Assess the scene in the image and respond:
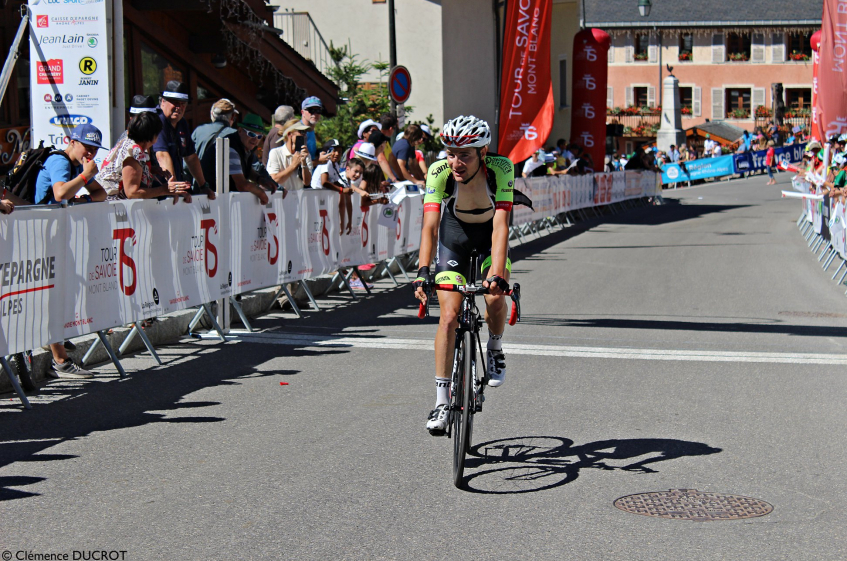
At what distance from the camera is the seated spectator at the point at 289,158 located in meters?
12.9

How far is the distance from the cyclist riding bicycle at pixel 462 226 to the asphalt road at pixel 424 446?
1.95ft

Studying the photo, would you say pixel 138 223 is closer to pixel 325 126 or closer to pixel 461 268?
pixel 461 268

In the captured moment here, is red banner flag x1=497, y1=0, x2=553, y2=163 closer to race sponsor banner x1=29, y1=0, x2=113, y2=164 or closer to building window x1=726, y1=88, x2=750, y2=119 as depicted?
race sponsor banner x1=29, y1=0, x2=113, y2=164

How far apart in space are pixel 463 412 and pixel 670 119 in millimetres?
62024

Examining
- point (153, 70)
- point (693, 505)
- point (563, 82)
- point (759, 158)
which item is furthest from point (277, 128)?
point (759, 158)

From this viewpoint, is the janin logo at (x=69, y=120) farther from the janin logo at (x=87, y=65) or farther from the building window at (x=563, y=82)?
the building window at (x=563, y=82)

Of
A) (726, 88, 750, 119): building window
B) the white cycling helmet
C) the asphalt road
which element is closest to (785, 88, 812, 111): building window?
(726, 88, 750, 119): building window

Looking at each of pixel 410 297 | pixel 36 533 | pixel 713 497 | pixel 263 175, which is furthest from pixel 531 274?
pixel 36 533

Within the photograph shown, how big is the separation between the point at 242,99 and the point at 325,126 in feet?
15.2

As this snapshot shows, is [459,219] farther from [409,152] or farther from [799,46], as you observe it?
[799,46]

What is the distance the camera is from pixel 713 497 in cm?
549

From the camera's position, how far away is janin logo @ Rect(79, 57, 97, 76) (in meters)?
11.8

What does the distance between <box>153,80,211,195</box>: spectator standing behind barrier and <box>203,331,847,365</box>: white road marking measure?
1.67 metres

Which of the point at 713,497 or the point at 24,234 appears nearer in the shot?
the point at 713,497
